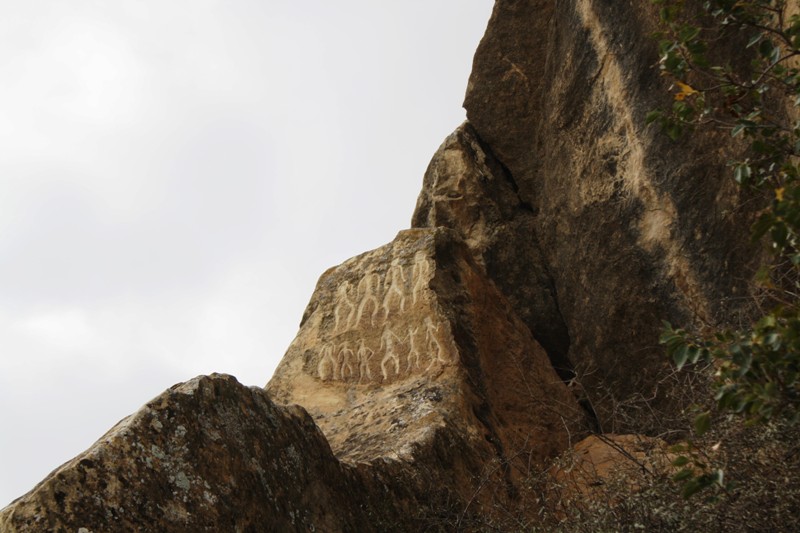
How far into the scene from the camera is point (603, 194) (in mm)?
9352

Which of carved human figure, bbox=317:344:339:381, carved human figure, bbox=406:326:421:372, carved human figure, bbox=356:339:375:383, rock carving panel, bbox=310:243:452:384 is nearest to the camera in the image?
carved human figure, bbox=406:326:421:372

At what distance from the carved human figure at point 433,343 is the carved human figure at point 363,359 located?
57 centimetres

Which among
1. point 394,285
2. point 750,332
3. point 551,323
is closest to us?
point 750,332

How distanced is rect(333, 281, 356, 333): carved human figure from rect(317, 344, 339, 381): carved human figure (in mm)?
290

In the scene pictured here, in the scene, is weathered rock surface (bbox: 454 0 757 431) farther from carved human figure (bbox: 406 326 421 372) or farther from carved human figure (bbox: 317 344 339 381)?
carved human figure (bbox: 317 344 339 381)

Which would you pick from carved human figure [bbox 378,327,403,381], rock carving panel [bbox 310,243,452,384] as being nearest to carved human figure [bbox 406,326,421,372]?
rock carving panel [bbox 310,243,452,384]

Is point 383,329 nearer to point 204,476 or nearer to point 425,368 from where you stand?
point 425,368

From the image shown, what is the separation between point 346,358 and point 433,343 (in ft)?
3.12

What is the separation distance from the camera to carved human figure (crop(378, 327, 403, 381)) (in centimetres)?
878

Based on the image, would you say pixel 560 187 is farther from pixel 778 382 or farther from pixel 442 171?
pixel 778 382

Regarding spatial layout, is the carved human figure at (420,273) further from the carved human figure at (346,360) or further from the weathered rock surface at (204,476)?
the weathered rock surface at (204,476)

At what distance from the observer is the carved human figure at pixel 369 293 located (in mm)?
9656

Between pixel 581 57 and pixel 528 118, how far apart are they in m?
1.81

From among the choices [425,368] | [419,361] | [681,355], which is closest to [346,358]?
[419,361]
